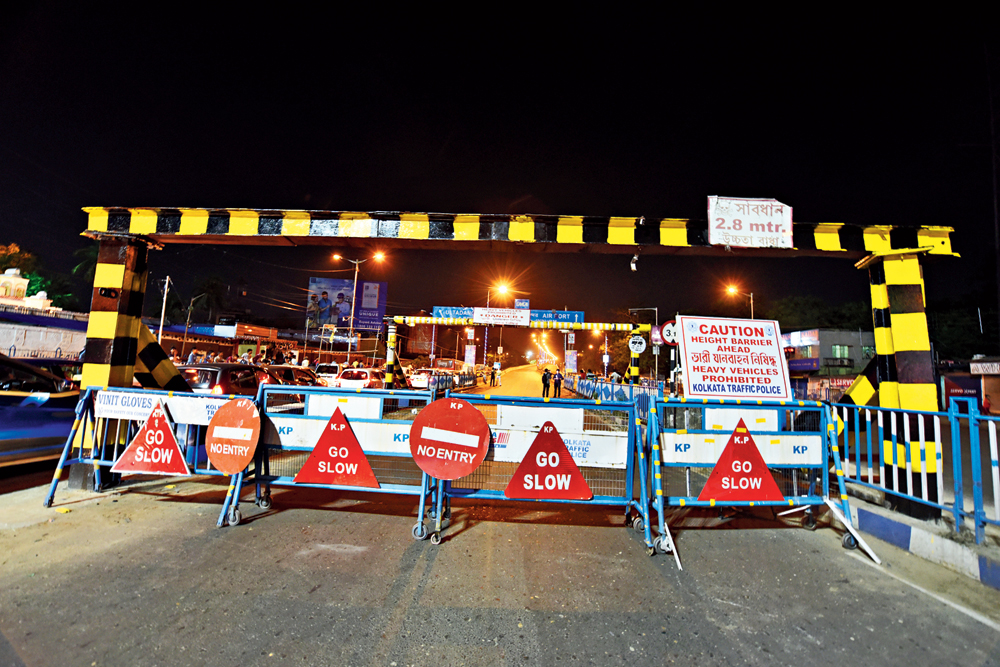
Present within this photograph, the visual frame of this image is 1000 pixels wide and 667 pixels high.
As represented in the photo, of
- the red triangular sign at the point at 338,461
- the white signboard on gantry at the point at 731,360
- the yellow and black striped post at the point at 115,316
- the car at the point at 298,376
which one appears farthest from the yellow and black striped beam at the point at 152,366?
the white signboard on gantry at the point at 731,360

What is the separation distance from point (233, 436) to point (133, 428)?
209 cm

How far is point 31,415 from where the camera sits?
20.1 feet

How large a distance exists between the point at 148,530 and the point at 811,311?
230 ft

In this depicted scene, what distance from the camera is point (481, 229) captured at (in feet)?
20.9

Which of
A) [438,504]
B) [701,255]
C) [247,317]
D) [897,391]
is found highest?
[247,317]

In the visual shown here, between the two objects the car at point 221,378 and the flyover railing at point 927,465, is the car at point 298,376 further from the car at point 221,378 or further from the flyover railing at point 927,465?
the flyover railing at point 927,465

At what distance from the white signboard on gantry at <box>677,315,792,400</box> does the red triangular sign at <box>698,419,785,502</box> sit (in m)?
1.05

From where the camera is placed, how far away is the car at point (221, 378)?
30.1ft

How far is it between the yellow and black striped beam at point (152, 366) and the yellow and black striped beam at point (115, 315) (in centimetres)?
18

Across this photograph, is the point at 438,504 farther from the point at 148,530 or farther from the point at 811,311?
the point at 811,311

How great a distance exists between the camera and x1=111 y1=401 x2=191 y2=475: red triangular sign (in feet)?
17.5

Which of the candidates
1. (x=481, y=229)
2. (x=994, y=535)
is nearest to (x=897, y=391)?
(x=994, y=535)

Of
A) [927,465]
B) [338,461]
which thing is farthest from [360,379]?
[927,465]

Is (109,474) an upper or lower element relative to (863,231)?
lower
